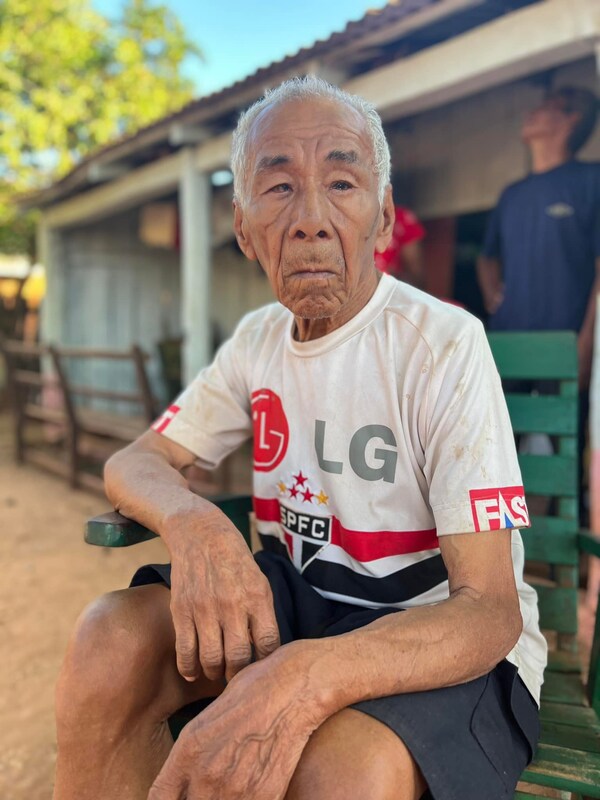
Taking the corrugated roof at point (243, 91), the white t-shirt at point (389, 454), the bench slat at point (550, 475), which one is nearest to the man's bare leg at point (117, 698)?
the white t-shirt at point (389, 454)

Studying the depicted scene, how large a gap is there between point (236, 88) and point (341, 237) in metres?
3.24

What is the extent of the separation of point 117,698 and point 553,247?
9.20 feet

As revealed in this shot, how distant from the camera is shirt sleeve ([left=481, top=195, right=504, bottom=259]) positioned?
137 inches

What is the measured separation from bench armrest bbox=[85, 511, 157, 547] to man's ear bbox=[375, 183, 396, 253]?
2.62 feet

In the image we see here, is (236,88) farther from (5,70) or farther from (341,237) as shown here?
(5,70)

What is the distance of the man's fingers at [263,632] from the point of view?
1110 mm

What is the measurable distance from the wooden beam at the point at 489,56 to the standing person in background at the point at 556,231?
30 centimetres

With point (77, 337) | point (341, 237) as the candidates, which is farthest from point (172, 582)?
point (77, 337)

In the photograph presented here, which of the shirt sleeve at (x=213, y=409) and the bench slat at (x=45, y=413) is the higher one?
the shirt sleeve at (x=213, y=409)

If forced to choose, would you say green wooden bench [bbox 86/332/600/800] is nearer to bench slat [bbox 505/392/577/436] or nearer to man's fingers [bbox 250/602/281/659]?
bench slat [bbox 505/392/577/436]

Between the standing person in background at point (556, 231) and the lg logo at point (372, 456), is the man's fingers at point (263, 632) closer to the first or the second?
the lg logo at point (372, 456)

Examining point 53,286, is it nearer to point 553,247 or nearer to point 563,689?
point 553,247

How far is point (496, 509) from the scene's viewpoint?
1.10m

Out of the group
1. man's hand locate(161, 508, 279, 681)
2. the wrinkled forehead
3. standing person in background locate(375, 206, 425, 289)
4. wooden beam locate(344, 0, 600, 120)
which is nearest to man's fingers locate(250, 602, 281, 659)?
man's hand locate(161, 508, 279, 681)
